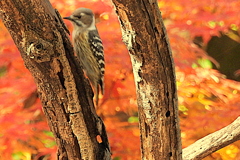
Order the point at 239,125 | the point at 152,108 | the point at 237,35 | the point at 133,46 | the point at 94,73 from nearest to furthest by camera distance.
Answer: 1. the point at 133,46
2. the point at 152,108
3. the point at 239,125
4. the point at 94,73
5. the point at 237,35

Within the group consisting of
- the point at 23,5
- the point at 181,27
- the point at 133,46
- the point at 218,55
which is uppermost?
the point at 23,5

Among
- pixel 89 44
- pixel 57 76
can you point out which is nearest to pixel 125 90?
pixel 89 44

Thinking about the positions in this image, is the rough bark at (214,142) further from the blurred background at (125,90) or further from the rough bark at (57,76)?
the blurred background at (125,90)

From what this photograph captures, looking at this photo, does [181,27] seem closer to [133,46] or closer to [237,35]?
[133,46]

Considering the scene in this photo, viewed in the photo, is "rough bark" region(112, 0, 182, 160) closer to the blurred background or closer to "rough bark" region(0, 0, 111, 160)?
"rough bark" region(0, 0, 111, 160)

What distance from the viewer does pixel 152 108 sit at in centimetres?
139

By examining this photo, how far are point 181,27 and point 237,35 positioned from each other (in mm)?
2089

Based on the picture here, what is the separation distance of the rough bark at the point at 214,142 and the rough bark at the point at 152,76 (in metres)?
0.33

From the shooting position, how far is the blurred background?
2.52 m

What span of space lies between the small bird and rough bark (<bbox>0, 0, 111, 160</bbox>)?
2.70 ft

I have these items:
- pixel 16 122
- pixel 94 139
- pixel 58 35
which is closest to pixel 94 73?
pixel 16 122

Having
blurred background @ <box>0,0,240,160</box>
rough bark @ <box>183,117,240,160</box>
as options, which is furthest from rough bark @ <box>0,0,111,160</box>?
blurred background @ <box>0,0,240,160</box>

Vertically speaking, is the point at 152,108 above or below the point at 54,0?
below

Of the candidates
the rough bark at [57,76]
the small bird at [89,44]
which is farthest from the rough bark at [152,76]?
the small bird at [89,44]
